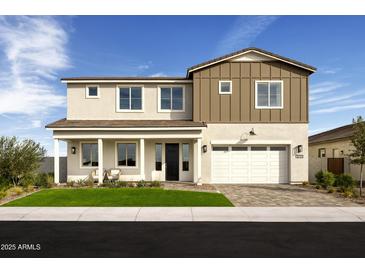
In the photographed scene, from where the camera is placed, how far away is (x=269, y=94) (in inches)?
744

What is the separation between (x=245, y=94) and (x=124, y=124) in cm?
784

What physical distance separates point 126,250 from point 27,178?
41.4ft

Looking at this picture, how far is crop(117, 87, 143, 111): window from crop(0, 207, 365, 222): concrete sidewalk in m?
9.92

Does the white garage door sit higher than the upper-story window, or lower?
lower

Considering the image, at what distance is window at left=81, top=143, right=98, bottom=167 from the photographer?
63.1ft

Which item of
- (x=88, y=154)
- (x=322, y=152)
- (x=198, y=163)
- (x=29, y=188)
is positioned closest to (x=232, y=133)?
(x=198, y=163)

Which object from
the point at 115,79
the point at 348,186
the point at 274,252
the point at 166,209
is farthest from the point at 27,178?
the point at 348,186

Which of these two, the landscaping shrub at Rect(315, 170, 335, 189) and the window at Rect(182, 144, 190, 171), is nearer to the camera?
the landscaping shrub at Rect(315, 170, 335, 189)

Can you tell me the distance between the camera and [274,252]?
6.29 m

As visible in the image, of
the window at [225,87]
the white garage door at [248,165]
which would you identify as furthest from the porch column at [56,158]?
the window at [225,87]

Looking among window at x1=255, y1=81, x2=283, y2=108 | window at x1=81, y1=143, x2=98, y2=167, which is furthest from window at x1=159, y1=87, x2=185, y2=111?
window at x1=81, y1=143, x2=98, y2=167

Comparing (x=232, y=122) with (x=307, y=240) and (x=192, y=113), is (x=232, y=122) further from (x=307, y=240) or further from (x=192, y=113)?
(x=307, y=240)

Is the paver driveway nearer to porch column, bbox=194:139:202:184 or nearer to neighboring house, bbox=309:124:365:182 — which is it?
porch column, bbox=194:139:202:184

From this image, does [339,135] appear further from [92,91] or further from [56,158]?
[56,158]
